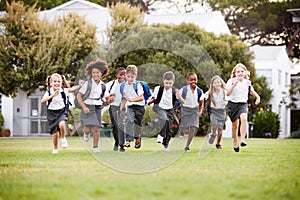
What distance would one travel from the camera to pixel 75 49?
96.2ft

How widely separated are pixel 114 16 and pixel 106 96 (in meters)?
17.8

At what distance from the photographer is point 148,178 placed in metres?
8.39

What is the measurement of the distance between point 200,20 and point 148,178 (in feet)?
88.9

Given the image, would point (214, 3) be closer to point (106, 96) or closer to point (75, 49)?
point (75, 49)

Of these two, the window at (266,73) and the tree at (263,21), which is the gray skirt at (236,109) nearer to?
the window at (266,73)

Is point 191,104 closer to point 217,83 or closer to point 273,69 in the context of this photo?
point 217,83

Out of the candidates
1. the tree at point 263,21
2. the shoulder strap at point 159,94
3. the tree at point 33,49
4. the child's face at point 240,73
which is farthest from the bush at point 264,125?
the shoulder strap at point 159,94

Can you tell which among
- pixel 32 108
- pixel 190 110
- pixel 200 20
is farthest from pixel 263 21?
pixel 190 110

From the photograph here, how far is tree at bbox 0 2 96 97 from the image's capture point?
28.8 metres

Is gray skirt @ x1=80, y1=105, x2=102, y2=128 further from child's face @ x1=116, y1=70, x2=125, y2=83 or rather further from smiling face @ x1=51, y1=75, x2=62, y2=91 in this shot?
child's face @ x1=116, y1=70, x2=125, y2=83

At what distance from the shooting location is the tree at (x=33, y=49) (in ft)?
94.3

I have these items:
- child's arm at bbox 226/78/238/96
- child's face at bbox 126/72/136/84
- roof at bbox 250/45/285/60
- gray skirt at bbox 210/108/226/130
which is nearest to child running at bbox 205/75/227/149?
gray skirt at bbox 210/108/226/130

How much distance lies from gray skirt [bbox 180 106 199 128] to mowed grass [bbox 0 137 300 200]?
1151mm

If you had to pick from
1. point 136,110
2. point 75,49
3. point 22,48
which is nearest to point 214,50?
point 75,49
